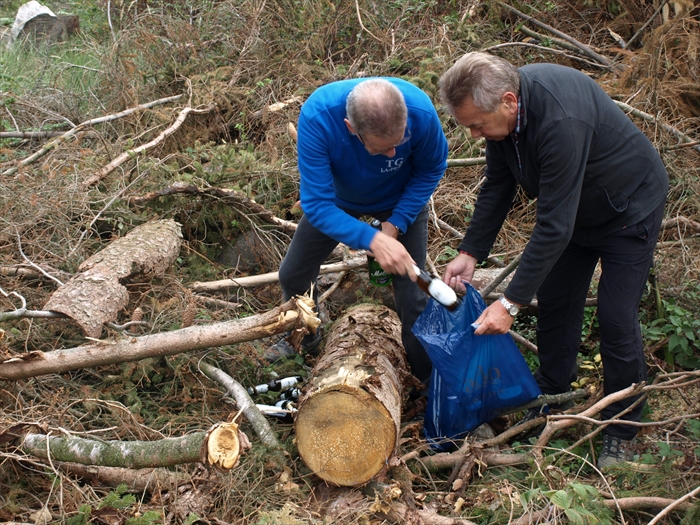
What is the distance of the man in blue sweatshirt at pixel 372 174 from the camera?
2664 millimetres

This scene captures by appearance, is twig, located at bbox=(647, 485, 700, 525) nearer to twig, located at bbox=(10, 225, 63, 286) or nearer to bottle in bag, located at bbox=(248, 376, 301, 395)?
bottle in bag, located at bbox=(248, 376, 301, 395)

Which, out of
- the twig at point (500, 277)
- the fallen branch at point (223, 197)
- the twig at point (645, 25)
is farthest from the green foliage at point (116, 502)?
the twig at point (645, 25)

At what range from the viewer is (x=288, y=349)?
13.0 ft

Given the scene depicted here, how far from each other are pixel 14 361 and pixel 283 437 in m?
1.35

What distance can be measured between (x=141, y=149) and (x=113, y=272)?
1961 millimetres

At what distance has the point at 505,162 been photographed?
3.03 meters

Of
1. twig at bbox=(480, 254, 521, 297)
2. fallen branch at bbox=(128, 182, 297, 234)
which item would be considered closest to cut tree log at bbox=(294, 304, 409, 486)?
twig at bbox=(480, 254, 521, 297)

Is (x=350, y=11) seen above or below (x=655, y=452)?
above

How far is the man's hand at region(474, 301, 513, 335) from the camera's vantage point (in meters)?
2.79

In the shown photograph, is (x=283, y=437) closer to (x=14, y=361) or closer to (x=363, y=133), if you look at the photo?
(x=14, y=361)

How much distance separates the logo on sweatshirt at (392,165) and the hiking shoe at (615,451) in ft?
5.50

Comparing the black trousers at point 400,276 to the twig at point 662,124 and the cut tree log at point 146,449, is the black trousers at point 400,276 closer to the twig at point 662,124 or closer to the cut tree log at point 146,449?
the cut tree log at point 146,449

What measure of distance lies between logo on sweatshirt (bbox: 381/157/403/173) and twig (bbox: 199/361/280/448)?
4.43ft

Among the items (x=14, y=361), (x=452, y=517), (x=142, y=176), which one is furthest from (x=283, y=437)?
(x=142, y=176)
